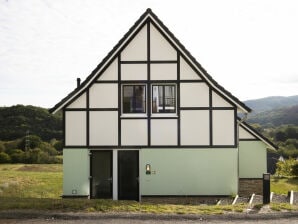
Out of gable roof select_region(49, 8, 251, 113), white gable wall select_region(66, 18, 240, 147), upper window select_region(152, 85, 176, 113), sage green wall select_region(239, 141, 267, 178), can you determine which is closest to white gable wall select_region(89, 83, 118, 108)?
white gable wall select_region(66, 18, 240, 147)

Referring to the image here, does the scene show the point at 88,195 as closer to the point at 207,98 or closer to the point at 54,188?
the point at 207,98

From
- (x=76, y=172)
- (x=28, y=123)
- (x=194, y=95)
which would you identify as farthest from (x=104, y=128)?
(x=28, y=123)

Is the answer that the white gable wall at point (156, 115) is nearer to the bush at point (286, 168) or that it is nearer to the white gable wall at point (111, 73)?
the white gable wall at point (111, 73)

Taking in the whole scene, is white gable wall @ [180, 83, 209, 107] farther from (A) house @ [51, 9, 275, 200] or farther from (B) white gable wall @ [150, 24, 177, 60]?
(B) white gable wall @ [150, 24, 177, 60]

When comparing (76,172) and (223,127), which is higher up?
(223,127)

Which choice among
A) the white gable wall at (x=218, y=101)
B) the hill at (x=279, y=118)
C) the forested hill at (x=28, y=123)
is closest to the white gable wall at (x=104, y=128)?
the white gable wall at (x=218, y=101)

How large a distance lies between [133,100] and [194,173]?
4.23 metres

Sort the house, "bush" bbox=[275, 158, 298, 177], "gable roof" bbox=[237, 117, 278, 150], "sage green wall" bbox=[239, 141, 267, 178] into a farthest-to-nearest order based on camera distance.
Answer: "bush" bbox=[275, 158, 298, 177]
"sage green wall" bbox=[239, 141, 267, 178]
"gable roof" bbox=[237, 117, 278, 150]
the house

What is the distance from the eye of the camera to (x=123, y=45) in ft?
61.0

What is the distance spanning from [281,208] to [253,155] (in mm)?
8406

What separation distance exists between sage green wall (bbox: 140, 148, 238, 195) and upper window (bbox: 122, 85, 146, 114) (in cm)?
211

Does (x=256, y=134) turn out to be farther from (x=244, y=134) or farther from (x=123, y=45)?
(x=123, y=45)

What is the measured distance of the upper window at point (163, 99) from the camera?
1886 cm

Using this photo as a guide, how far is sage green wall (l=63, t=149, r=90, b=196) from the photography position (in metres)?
18.7
